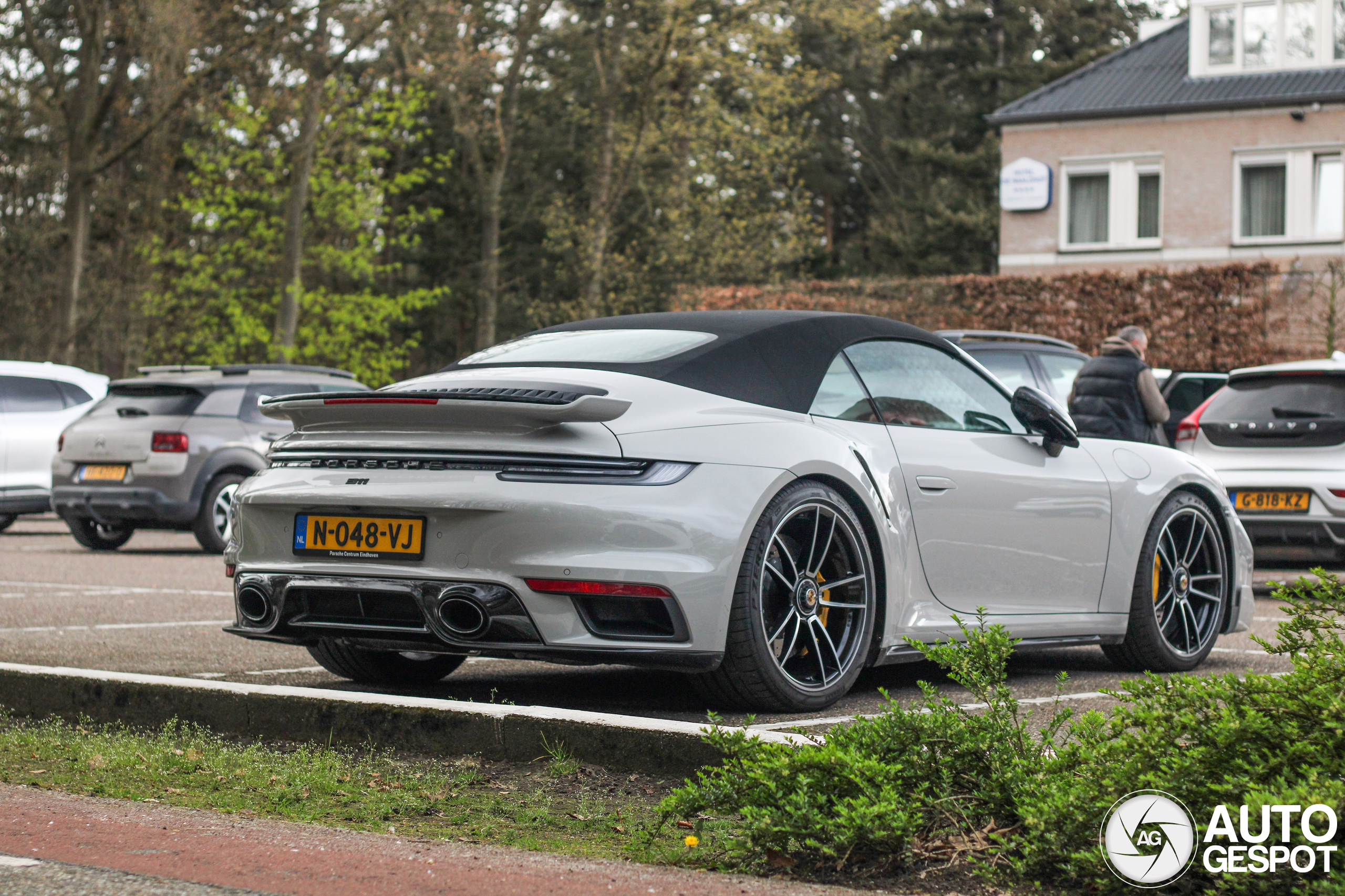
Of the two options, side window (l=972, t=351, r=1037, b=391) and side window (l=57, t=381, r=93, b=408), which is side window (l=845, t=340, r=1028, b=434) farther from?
side window (l=57, t=381, r=93, b=408)

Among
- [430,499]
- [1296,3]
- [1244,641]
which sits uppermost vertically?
[1296,3]

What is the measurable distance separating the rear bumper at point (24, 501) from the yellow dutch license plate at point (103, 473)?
7.02 ft

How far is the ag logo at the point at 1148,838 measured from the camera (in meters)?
3.19

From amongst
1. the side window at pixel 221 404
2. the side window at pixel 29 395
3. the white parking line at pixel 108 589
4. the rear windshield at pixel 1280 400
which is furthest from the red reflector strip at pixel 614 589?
the side window at pixel 29 395

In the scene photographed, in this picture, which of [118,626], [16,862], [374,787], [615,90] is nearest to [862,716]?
[374,787]

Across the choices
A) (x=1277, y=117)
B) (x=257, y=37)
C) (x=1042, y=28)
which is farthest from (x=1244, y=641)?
(x=1042, y=28)

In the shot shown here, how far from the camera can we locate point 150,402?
1460 centimetres

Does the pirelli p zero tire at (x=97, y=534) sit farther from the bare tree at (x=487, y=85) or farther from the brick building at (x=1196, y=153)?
the brick building at (x=1196, y=153)

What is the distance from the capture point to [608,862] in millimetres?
3600

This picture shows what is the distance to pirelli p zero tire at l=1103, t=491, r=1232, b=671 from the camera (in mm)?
6875

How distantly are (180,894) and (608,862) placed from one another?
928 millimetres

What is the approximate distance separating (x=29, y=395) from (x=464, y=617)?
513 inches

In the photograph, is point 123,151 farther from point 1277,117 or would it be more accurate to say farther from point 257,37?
point 1277,117

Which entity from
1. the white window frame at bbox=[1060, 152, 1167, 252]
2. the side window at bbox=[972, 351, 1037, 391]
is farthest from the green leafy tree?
the side window at bbox=[972, 351, 1037, 391]
